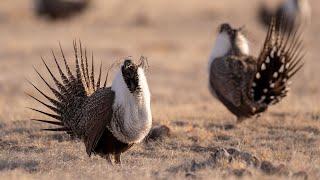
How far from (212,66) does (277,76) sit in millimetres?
803

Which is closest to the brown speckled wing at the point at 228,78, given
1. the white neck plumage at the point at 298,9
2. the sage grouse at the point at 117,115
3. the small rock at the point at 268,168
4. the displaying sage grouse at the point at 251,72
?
the displaying sage grouse at the point at 251,72

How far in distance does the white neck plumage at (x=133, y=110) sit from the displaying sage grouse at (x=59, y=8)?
Result: 16.6 meters

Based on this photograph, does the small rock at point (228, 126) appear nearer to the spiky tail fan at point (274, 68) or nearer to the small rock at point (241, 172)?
the spiky tail fan at point (274, 68)

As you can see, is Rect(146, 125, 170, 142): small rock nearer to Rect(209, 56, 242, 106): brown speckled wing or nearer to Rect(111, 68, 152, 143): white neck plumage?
Rect(209, 56, 242, 106): brown speckled wing

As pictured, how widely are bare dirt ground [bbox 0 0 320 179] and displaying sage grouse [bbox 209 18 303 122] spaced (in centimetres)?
25

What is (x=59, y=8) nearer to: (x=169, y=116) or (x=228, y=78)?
(x=169, y=116)

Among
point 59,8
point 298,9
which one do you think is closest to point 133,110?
point 298,9

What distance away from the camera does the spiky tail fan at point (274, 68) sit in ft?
25.5

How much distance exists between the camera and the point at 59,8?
22.5m

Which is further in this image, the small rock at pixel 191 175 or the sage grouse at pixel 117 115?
the sage grouse at pixel 117 115

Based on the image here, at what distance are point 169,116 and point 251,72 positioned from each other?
1055 millimetres

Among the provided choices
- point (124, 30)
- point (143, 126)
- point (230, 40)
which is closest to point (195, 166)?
point (143, 126)

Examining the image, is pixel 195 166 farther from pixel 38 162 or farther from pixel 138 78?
pixel 38 162

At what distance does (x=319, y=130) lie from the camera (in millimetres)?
7828
